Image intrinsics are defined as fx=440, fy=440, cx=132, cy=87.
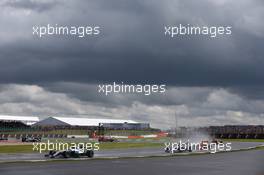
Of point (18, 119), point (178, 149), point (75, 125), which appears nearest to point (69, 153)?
point (178, 149)

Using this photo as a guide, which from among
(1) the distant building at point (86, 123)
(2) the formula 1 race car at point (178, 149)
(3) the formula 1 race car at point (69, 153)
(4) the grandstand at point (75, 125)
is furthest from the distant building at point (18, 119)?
(3) the formula 1 race car at point (69, 153)

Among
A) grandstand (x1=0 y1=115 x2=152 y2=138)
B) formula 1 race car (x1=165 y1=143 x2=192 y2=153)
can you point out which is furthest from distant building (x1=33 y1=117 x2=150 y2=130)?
formula 1 race car (x1=165 y1=143 x2=192 y2=153)

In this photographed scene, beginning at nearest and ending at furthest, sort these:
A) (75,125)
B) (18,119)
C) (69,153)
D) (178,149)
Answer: (69,153), (178,149), (75,125), (18,119)

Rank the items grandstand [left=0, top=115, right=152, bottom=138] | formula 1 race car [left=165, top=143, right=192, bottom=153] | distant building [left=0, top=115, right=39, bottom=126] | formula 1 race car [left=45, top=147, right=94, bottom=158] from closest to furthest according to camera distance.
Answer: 1. formula 1 race car [left=45, top=147, right=94, bottom=158]
2. formula 1 race car [left=165, top=143, right=192, bottom=153]
3. grandstand [left=0, top=115, right=152, bottom=138]
4. distant building [left=0, top=115, right=39, bottom=126]

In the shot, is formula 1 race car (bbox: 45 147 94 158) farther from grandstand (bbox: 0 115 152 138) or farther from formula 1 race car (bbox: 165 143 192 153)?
grandstand (bbox: 0 115 152 138)

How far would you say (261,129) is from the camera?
424ft

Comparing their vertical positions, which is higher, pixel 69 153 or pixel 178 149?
pixel 69 153

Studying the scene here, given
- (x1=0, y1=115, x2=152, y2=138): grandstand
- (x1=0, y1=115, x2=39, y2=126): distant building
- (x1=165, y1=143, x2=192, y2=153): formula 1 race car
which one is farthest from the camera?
(x1=0, y1=115, x2=39, y2=126): distant building

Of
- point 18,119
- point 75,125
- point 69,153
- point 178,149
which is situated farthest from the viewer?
point 18,119

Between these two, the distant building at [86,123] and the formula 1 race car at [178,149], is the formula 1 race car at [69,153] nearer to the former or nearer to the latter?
the formula 1 race car at [178,149]

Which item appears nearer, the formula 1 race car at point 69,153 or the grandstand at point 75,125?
the formula 1 race car at point 69,153

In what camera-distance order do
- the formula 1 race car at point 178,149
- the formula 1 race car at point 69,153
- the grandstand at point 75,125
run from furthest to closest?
the grandstand at point 75,125, the formula 1 race car at point 178,149, the formula 1 race car at point 69,153

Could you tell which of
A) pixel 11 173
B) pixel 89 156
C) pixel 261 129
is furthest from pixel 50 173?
pixel 261 129

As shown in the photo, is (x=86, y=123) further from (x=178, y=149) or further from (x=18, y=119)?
(x=178, y=149)
